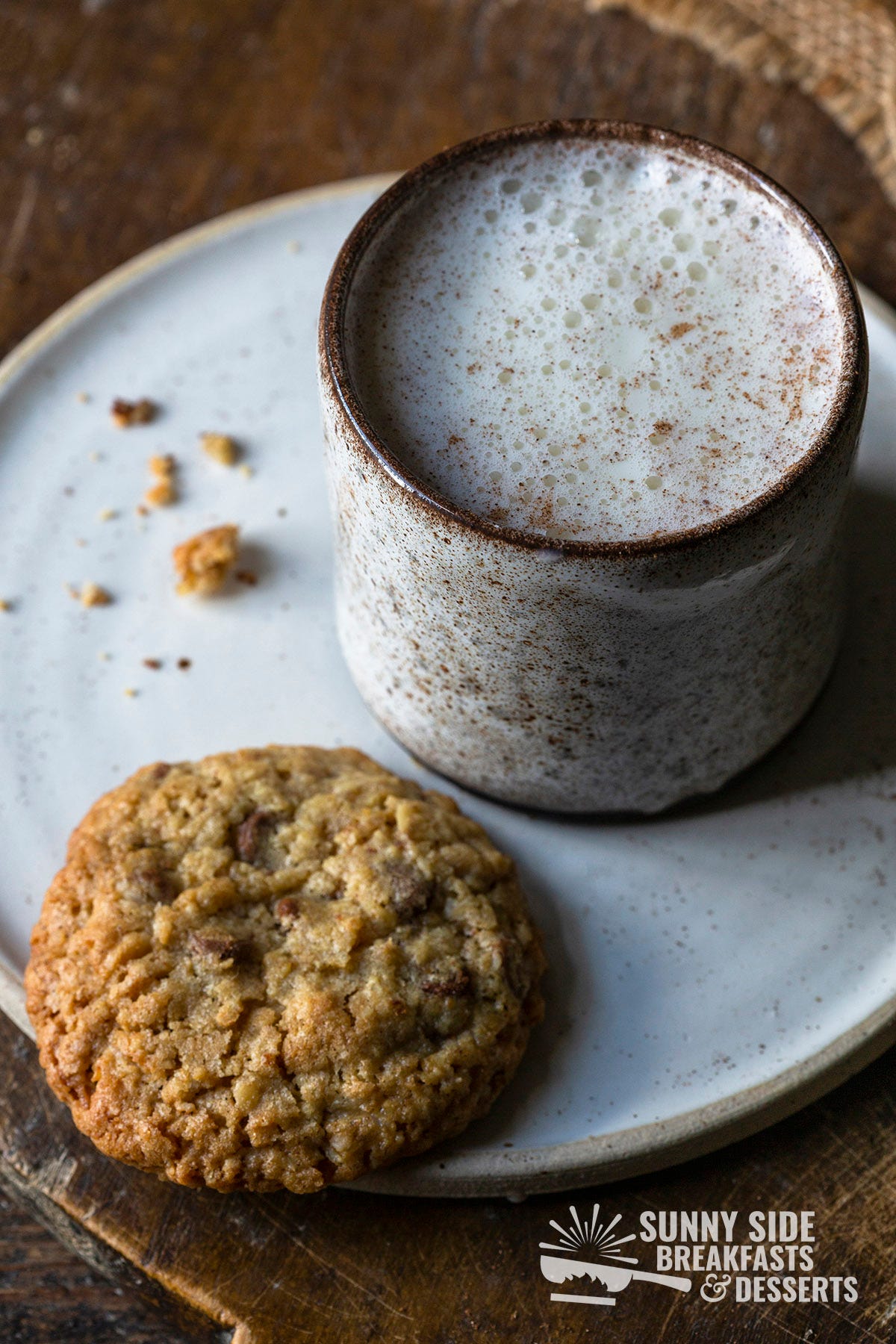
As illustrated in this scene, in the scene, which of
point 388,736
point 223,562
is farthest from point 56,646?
point 388,736

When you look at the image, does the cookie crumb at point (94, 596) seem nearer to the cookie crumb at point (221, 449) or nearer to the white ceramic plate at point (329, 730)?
the white ceramic plate at point (329, 730)

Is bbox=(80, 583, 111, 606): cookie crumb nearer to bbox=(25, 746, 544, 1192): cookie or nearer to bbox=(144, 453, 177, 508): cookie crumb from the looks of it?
Answer: bbox=(144, 453, 177, 508): cookie crumb

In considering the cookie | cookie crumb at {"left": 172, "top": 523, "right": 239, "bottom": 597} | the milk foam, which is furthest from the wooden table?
the milk foam

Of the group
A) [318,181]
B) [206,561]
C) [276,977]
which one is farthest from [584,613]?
[318,181]

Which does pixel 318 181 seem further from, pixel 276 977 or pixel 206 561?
pixel 276 977

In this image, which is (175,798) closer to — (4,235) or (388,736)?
(388,736)
